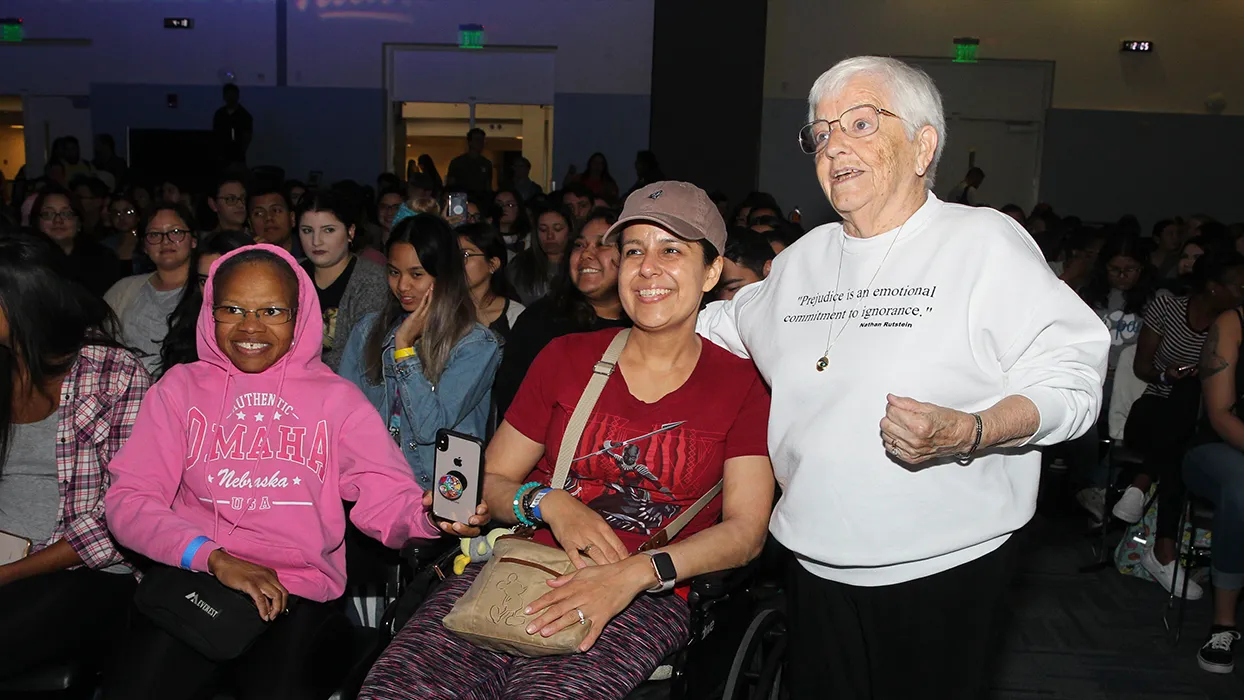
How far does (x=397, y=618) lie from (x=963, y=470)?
4.02 ft

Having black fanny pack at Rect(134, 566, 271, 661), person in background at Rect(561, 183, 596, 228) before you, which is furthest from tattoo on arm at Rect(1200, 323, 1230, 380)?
person in background at Rect(561, 183, 596, 228)

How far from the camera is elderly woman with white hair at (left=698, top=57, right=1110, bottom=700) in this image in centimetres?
170

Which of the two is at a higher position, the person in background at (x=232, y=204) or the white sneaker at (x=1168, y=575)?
the person in background at (x=232, y=204)

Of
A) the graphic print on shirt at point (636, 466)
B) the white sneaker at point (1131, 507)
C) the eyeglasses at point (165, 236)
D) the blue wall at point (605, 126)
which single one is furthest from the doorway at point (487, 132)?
the graphic print on shirt at point (636, 466)

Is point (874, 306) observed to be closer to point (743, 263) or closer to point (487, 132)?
point (743, 263)

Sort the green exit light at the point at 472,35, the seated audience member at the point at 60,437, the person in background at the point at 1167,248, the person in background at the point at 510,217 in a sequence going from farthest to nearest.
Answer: the green exit light at the point at 472,35 < the person in background at the point at 1167,248 < the person in background at the point at 510,217 < the seated audience member at the point at 60,437

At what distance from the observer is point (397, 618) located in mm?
2172

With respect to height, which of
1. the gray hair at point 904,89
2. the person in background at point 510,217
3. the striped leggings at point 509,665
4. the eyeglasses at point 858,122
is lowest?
the striped leggings at point 509,665

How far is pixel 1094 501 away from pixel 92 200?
737 centimetres

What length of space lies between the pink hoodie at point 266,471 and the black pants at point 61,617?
0.82 ft

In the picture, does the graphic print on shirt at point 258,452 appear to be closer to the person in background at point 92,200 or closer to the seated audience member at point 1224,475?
the seated audience member at point 1224,475

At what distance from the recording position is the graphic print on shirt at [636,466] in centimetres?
217

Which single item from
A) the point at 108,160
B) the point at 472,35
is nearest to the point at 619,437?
the point at 472,35

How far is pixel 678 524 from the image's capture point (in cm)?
215
